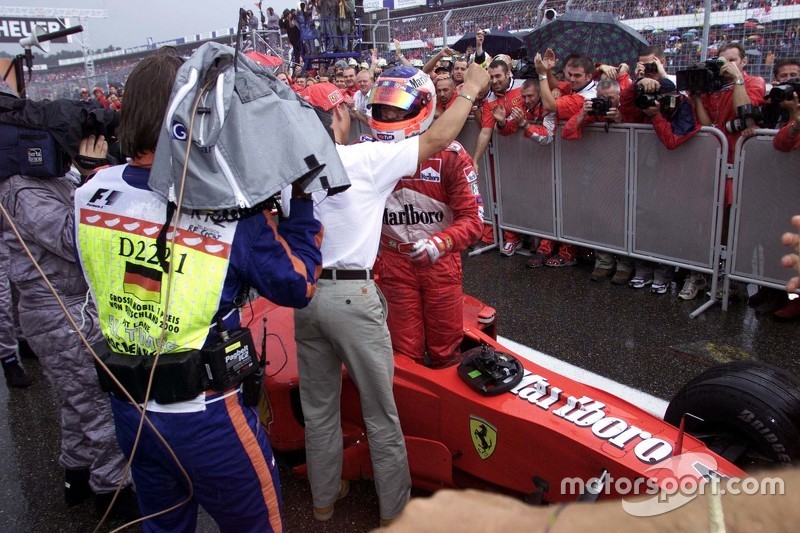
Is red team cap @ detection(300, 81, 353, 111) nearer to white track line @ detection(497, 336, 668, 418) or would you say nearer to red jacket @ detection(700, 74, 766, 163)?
white track line @ detection(497, 336, 668, 418)

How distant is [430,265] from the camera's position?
9.36ft

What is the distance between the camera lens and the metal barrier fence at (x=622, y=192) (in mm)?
4824

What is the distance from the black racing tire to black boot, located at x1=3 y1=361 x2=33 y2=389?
4.39 metres

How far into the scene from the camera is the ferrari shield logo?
8.05ft

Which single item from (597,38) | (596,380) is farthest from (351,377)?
(597,38)

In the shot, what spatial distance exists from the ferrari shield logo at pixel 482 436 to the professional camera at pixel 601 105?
145 inches

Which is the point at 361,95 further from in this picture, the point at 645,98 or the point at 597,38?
the point at 645,98

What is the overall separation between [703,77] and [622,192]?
3.67 ft

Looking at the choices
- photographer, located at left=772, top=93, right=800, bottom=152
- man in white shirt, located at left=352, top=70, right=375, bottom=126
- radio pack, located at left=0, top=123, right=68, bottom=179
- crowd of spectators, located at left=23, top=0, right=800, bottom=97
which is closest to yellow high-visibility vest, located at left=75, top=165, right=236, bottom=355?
radio pack, located at left=0, top=123, right=68, bottom=179

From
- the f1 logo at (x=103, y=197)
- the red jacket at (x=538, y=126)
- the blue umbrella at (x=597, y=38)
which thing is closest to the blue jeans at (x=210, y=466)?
the f1 logo at (x=103, y=197)

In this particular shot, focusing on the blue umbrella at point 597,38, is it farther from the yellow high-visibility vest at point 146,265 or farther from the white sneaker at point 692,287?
the yellow high-visibility vest at point 146,265

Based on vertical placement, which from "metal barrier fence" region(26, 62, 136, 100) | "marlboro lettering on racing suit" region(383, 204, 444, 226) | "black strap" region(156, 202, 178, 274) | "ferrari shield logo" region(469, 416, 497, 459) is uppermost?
"metal barrier fence" region(26, 62, 136, 100)

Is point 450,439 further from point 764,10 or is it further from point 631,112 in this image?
point 764,10

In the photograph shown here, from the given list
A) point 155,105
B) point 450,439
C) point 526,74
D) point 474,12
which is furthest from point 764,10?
point 155,105
